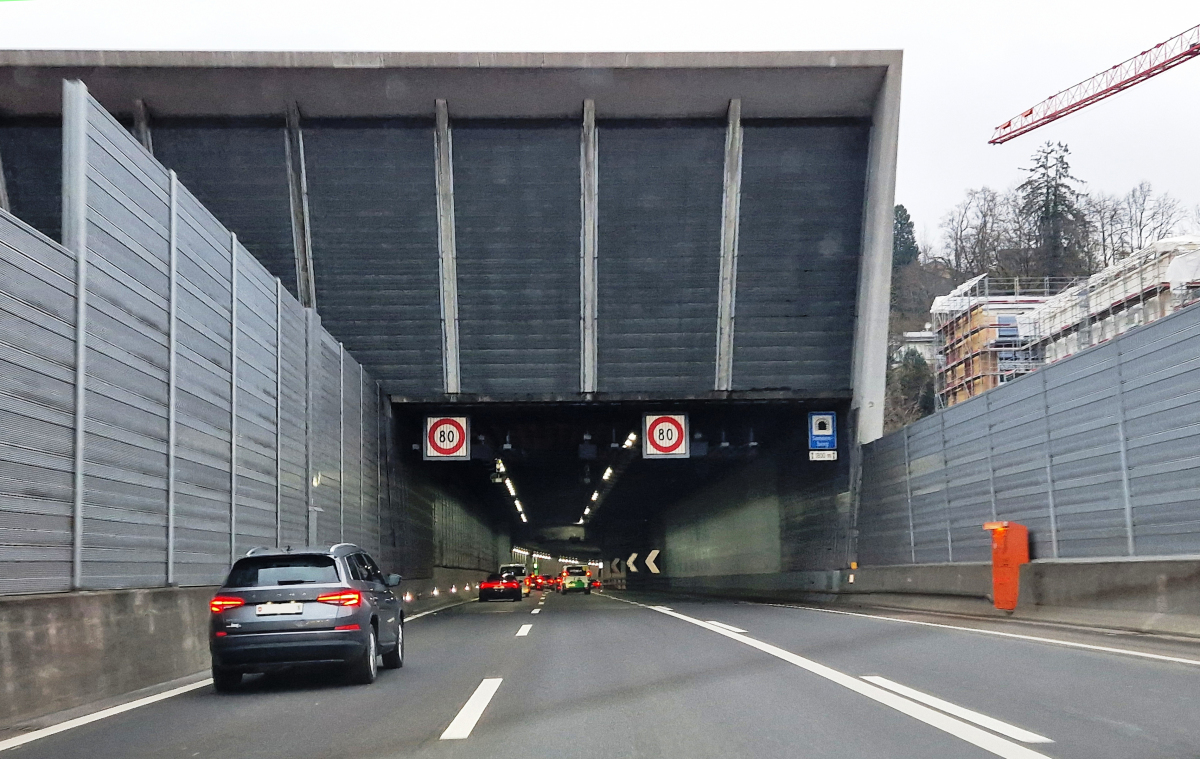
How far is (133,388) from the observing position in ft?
43.0

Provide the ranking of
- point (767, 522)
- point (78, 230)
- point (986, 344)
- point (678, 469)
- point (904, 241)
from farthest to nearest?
point (904, 241)
point (986, 344)
point (678, 469)
point (767, 522)
point (78, 230)

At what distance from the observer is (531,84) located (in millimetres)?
27625

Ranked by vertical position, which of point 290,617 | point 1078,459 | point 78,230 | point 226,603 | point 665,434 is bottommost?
point 290,617

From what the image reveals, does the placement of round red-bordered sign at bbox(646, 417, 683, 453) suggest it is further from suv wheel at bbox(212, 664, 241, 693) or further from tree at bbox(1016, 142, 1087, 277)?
tree at bbox(1016, 142, 1087, 277)

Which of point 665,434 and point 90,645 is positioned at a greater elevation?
point 665,434

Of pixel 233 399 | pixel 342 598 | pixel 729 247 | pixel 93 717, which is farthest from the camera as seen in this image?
pixel 729 247

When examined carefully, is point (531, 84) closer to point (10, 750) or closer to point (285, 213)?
point (285, 213)

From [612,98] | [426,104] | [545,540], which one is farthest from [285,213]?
[545,540]

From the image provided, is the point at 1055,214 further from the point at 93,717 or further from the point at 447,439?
the point at 93,717

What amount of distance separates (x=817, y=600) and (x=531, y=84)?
16337 millimetres

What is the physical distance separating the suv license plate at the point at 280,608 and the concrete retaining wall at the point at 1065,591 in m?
10.6

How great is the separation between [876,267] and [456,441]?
12578mm

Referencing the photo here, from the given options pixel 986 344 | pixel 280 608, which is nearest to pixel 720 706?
pixel 280 608

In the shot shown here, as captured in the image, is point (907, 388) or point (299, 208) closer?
point (299, 208)
